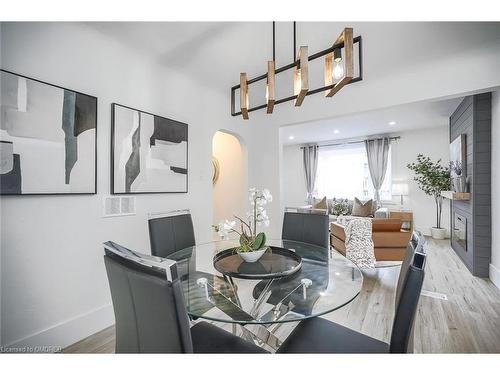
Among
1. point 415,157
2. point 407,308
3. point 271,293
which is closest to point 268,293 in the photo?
point 271,293

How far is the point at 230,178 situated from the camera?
428cm

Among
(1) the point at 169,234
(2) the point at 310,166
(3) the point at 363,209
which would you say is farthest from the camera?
(2) the point at 310,166

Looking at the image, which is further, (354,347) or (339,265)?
(339,265)

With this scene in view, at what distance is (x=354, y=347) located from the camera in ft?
3.44

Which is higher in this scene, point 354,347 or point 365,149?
point 365,149

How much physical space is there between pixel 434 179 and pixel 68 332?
6.67 meters

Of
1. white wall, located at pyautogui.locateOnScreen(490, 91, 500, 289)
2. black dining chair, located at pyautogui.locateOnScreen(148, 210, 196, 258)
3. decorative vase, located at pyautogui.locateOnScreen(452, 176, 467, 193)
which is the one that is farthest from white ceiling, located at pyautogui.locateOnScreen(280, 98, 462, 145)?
black dining chair, located at pyautogui.locateOnScreen(148, 210, 196, 258)

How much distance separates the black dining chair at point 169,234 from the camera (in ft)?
6.20

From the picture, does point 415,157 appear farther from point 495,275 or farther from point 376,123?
point 495,275

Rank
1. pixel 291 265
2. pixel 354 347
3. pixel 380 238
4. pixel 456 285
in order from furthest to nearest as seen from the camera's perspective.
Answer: pixel 380 238 < pixel 456 285 < pixel 291 265 < pixel 354 347

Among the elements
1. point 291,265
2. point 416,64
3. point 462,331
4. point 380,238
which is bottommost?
point 462,331
